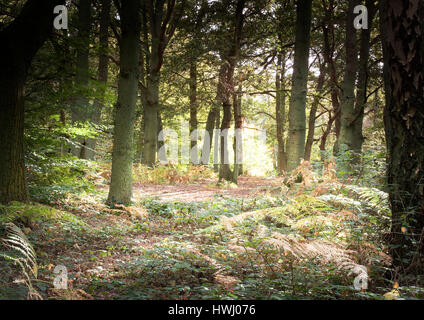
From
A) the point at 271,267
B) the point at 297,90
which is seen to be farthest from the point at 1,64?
the point at 297,90

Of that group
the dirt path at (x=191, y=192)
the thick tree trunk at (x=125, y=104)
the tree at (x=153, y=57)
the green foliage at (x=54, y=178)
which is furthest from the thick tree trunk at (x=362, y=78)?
the green foliage at (x=54, y=178)

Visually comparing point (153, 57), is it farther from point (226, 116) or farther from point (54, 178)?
point (54, 178)

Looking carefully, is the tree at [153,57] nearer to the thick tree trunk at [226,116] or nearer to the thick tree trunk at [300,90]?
the thick tree trunk at [226,116]

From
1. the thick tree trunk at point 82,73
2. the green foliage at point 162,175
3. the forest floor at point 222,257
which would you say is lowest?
the forest floor at point 222,257

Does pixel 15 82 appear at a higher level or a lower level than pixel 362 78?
lower

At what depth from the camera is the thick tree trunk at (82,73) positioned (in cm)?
639

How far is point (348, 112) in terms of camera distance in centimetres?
1035

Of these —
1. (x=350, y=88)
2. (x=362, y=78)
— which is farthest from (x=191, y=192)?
(x=362, y=78)

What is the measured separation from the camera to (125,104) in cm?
731

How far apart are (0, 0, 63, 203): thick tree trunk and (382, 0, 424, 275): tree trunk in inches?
202

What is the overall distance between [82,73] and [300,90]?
21.7 feet

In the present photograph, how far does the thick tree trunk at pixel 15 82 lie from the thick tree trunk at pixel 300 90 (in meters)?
7.22
